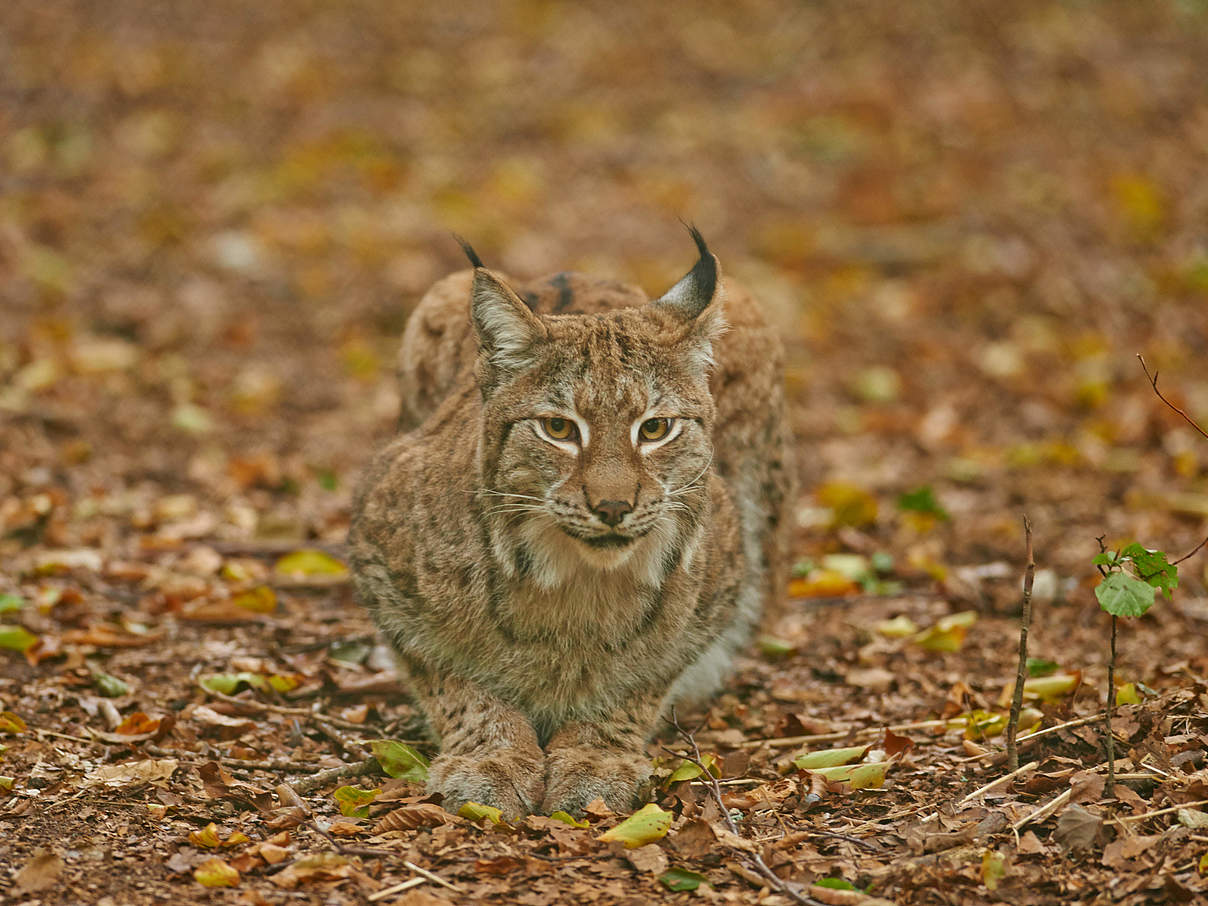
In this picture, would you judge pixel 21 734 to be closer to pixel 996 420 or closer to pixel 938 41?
pixel 996 420

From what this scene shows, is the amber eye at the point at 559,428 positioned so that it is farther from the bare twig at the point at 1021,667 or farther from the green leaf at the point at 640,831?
the bare twig at the point at 1021,667

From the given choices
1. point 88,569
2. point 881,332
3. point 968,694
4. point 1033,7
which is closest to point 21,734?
A: point 88,569

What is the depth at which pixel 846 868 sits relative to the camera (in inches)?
138

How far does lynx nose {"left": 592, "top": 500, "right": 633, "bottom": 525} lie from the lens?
3715 millimetres

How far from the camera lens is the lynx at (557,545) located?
393 cm

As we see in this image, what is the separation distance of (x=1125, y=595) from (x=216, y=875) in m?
2.38

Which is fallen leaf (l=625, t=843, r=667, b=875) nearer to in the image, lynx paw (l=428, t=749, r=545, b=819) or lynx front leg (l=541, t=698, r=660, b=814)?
lynx front leg (l=541, t=698, r=660, b=814)

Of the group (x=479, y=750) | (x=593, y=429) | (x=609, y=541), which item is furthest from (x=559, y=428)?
(x=479, y=750)

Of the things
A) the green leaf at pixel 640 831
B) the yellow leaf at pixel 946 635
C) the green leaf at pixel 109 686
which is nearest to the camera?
the green leaf at pixel 640 831

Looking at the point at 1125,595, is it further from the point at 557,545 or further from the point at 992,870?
the point at 557,545

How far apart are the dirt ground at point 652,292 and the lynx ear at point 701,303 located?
4.29 feet

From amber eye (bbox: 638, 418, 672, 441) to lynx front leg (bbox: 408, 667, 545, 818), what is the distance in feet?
3.29

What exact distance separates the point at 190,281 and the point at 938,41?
25.0 ft

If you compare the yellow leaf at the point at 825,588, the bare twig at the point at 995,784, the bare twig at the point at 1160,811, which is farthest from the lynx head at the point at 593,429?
the yellow leaf at the point at 825,588
